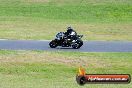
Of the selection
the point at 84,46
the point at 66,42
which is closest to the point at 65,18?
the point at 84,46

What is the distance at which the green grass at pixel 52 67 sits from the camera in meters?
15.8

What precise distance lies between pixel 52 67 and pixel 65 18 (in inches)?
1174

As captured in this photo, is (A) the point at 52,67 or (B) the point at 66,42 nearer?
(A) the point at 52,67

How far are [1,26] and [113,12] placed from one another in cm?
1625

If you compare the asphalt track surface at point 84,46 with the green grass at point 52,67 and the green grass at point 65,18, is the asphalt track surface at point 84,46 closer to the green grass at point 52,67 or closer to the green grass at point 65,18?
the green grass at point 65,18

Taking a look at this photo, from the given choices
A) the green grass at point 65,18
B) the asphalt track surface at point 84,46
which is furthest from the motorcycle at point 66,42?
the green grass at point 65,18

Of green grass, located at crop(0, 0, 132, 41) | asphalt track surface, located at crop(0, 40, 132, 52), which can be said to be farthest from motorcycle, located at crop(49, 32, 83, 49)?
green grass, located at crop(0, 0, 132, 41)

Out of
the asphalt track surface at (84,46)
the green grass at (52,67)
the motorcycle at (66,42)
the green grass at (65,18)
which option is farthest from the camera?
the green grass at (65,18)

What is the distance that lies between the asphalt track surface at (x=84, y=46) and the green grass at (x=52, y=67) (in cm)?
381

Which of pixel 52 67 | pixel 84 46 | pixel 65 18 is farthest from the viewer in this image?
pixel 65 18

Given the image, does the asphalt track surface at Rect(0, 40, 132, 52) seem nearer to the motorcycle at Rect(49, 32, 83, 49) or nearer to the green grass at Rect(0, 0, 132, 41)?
the motorcycle at Rect(49, 32, 83, 49)

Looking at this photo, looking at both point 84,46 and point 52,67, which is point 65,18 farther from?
point 52,67

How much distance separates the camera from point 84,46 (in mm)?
30750

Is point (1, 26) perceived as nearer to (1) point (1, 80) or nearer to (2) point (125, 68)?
(2) point (125, 68)
